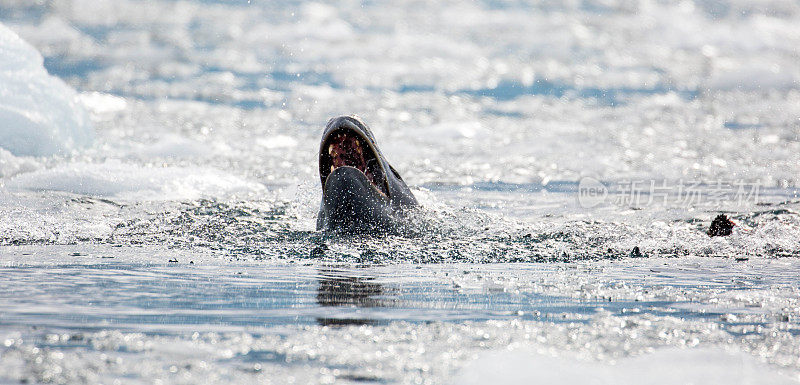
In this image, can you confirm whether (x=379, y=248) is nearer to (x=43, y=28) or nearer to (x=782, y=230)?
(x=782, y=230)

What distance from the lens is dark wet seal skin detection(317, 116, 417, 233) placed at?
7.57 metres

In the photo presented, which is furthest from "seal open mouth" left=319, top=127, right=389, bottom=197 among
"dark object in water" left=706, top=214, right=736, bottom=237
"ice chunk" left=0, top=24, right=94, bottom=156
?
"ice chunk" left=0, top=24, right=94, bottom=156

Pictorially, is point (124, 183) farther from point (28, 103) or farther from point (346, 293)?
point (346, 293)

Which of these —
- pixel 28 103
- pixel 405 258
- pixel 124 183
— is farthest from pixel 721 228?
pixel 28 103

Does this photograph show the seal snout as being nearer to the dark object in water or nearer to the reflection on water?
the reflection on water

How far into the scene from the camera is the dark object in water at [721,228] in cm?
873

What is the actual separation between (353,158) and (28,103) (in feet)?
26.0

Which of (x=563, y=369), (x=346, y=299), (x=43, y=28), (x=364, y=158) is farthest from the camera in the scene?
(x=43, y=28)

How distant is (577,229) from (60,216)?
16.0 feet

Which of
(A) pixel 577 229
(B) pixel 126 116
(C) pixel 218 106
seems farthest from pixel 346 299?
(C) pixel 218 106

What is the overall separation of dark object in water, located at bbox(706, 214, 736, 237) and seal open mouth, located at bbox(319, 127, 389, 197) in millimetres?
3024

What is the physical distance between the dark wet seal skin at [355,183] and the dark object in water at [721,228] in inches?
113

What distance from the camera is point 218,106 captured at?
2850 centimetres

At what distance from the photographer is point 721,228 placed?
8.78 m
